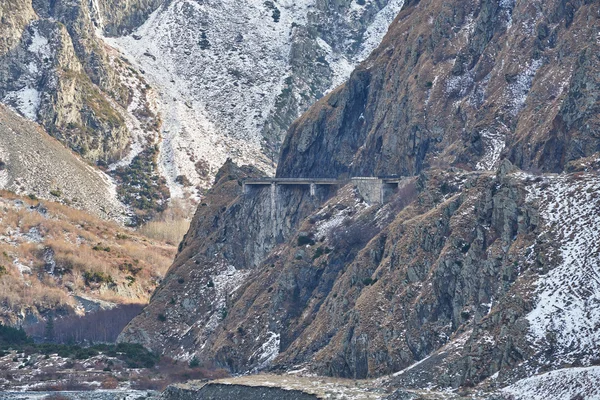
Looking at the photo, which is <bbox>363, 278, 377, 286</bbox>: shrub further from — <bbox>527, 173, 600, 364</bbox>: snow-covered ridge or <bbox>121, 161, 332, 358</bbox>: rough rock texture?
<bbox>121, 161, 332, 358</bbox>: rough rock texture

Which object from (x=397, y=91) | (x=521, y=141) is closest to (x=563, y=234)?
(x=521, y=141)

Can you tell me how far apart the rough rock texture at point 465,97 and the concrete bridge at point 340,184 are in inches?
140

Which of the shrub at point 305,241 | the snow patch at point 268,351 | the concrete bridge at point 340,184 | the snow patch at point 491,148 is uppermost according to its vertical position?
the snow patch at point 491,148

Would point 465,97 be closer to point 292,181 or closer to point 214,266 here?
point 292,181

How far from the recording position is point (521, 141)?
13762 centimetres

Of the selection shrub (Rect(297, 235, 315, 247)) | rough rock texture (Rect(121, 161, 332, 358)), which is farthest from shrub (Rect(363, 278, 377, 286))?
rough rock texture (Rect(121, 161, 332, 358))

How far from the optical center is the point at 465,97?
160250 millimetres

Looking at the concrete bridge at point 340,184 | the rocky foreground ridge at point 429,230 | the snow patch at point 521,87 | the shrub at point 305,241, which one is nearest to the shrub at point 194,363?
the rocky foreground ridge at point 429,230

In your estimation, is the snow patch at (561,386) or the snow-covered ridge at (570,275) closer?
the snow patch at (561,386)

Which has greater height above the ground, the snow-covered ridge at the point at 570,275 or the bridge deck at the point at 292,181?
the bridge deck at the point at 292,181

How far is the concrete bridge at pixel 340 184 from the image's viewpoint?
517 feet

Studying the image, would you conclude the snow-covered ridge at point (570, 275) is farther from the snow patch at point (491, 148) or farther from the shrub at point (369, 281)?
the snow patch at point (491, 148)

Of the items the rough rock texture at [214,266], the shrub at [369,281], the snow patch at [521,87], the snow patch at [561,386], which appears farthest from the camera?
the rough rock texture at [214,266]

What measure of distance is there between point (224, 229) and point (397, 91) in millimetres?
30401
